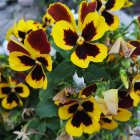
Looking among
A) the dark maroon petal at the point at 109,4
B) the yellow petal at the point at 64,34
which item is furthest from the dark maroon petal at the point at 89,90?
the dark maroon petal at the point at 109,4

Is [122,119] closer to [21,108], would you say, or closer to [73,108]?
[73,108]

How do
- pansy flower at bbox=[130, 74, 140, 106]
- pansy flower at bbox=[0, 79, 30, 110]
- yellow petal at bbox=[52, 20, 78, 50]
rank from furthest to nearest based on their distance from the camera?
pansy flower at bbox=[0, 79, 30, 110] → pansy flower at bbox=[130, 74, 140, 106] → yellow petal at bbox=[52, 20, 78, 50]

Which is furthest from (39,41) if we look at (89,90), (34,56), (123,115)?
(123,115)

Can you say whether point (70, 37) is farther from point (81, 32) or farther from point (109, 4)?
point (109, 4)

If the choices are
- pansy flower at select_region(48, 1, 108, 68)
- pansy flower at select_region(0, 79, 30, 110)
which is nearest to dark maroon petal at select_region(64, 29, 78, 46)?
pansy flower at select_region(48, 1, 108, 68)

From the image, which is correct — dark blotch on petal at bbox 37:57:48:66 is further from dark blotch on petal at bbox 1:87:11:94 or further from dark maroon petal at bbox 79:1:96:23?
dark blotch on petal at bbox 1:87:11:94

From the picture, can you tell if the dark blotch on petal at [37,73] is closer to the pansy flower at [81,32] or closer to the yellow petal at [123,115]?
the pansy flower at [81,32]
